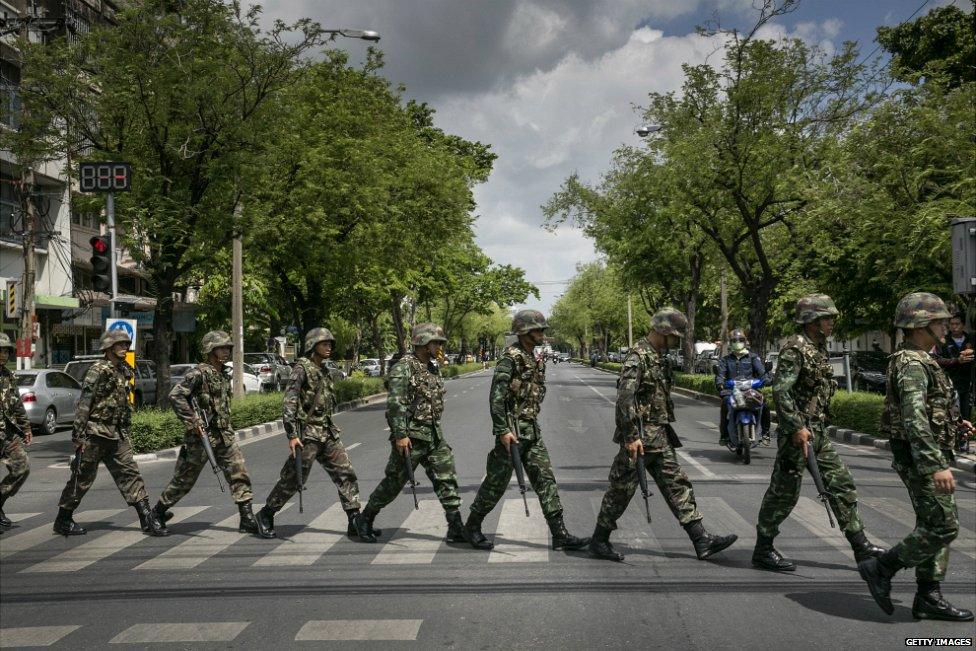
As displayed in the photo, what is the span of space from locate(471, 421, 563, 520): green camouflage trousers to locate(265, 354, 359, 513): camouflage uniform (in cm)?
128

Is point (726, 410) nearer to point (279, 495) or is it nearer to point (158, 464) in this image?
point (279, 495)

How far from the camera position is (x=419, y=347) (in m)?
7.07

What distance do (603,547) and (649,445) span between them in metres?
0.79

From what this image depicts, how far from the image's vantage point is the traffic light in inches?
526

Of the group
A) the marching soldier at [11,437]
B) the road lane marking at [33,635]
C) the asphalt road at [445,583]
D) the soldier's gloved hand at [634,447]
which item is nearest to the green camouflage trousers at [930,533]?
the asphalt road at [445,583]

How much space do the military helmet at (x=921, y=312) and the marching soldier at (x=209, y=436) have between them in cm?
514

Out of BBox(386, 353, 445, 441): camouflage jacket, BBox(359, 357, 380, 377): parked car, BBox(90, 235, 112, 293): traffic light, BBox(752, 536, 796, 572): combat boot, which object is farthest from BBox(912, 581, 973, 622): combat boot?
BBox(359, 357, 380, 377): parked car

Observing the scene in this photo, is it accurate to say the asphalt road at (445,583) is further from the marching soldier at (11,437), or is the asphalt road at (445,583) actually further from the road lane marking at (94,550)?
the marching soldier at (11,437)

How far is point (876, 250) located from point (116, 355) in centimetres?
1342

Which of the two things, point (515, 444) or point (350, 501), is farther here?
point (350, 501)

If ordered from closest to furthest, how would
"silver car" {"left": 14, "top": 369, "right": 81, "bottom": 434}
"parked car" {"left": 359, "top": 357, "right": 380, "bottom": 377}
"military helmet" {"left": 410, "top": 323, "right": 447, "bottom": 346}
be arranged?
"military helmet" {"left": 410, "top": 323, "right": 447, "bottom": 346}
"silver car" {"left": 14, "top": 369, "right": 81, "bottom": 434}
"parked car" {"left": 359, "top": 357, "right": 380, "bottom": 377}

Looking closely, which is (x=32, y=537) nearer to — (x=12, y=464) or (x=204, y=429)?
(x=12, y=464)

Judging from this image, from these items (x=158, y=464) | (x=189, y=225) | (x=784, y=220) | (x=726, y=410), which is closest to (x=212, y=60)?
(x=189, y=225)

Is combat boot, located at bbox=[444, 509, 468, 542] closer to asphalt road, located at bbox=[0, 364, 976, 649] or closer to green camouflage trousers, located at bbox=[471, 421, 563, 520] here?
asphalt road, located at bbox=[0, 364, 976, 649]
